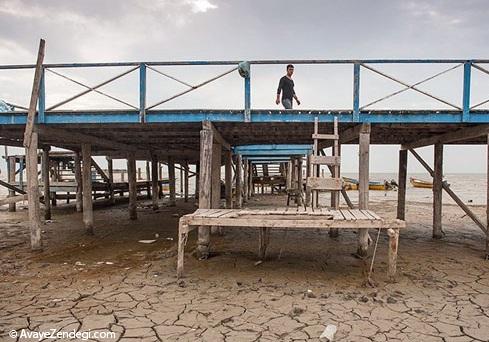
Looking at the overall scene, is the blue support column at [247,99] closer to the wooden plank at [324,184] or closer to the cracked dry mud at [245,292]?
the wooden plank at [324,184]

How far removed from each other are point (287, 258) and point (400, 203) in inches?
221

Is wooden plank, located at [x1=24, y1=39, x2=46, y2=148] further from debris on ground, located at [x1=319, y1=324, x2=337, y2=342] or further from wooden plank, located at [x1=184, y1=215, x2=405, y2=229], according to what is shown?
debris on ground, located at [x1=319, y1=324, x2=337, y2=342]

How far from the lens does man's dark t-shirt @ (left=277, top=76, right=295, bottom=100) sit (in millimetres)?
8648

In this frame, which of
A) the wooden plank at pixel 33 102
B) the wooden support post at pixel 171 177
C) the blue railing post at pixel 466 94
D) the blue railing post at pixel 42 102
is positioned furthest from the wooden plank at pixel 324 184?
the wooden support post at pixel 171 177

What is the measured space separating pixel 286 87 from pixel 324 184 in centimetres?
326

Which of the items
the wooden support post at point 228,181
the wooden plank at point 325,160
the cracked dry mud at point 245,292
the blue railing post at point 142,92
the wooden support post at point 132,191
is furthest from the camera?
the wooden support post at point 132,191

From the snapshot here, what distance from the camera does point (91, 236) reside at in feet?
31.0

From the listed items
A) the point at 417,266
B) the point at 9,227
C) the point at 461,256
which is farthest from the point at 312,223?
the point at 9,227

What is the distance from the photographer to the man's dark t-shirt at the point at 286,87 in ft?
28.4

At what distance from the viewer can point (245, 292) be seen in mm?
5121

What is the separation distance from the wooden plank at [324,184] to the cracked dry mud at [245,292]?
1518 millimetres

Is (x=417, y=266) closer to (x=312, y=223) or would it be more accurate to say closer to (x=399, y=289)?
(x=399, y=289)

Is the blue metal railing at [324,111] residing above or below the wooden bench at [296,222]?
above

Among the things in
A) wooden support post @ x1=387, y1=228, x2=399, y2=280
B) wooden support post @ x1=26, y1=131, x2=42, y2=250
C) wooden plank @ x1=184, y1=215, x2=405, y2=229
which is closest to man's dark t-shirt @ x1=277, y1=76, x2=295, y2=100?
wooden plank @ x1=184, y1=215, x2=405, y2=229
